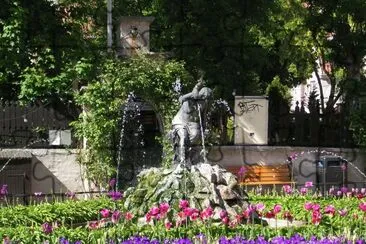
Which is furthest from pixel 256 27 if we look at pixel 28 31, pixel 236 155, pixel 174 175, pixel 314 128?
pixel 174 175

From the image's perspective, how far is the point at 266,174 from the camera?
1634cm

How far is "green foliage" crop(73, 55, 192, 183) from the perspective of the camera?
1562 centimetres

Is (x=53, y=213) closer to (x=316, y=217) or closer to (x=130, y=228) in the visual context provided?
(x=130, y=228)

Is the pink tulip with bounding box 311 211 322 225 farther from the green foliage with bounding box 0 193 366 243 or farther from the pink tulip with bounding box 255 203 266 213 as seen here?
the pink tulip with bounding box 255 203 266 213

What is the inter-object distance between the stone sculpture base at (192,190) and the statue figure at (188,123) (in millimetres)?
457

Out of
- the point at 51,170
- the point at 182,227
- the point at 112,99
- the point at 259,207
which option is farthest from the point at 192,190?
the point at 51,170

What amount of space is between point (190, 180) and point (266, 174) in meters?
7.30

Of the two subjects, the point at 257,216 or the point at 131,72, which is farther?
the point at 131,72

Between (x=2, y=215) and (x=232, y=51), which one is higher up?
(x=232, y=51)

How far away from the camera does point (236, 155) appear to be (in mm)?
16781

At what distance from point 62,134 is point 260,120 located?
15.0 feet

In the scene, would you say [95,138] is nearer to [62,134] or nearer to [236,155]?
[62,134]

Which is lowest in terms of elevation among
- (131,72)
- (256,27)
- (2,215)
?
(2,215)

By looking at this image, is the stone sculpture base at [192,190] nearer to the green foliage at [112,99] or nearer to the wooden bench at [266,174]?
the green foliage at [112,99]
